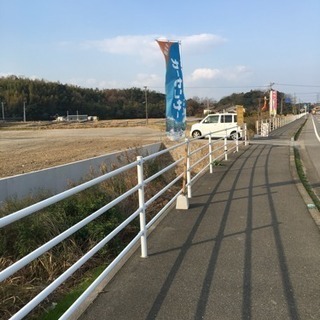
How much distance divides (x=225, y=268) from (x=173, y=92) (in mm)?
Answer: 4398

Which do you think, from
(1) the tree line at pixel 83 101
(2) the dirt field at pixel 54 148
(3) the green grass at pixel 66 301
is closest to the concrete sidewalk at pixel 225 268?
(3) the green grass at pixel 66 301

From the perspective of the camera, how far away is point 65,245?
5695 mm

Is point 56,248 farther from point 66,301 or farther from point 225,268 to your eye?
point 225,268

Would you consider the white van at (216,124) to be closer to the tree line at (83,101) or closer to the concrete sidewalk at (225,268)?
the concrete sidewalk at (225,268)

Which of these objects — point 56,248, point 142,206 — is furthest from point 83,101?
point 142,206

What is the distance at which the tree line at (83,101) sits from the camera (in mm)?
108375

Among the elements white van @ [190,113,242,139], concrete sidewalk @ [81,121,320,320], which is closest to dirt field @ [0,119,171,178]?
white van @ [190,113,242,139]

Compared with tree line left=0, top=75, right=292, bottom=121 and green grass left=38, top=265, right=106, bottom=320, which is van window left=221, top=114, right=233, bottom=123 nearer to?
green grass left=38, top=265, right=106, bottom=320

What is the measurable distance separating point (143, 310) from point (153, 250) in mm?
1488

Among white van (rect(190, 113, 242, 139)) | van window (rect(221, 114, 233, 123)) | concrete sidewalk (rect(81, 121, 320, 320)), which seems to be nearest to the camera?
concrete sidewalk (rect(81, 121, 320, 320))

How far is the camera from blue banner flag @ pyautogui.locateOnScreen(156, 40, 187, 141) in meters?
7.83

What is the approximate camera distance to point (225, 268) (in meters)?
4.27

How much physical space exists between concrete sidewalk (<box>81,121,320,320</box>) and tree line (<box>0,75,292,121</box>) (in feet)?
301

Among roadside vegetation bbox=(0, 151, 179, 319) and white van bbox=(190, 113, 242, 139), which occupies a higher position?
white van bbox=(190, 113, 242, 139)
